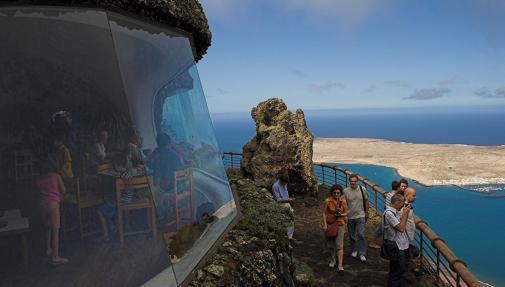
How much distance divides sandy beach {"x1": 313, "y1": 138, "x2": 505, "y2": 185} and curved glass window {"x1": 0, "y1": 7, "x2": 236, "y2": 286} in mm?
92123

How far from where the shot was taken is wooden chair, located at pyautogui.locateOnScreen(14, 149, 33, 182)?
373 cm

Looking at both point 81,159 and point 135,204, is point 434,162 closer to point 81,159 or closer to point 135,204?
point 135,204

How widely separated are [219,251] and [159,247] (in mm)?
1240

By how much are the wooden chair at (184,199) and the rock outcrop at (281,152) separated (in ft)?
32.8

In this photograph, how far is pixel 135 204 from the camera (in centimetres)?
420

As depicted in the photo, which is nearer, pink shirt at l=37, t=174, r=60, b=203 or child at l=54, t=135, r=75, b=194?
pink shirt at l=37, t=174, r=60, b=203

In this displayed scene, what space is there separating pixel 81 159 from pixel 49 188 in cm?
41

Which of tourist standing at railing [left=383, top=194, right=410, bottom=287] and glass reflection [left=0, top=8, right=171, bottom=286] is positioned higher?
glass reflection [left=0, top=8, right=171, bottom=286]

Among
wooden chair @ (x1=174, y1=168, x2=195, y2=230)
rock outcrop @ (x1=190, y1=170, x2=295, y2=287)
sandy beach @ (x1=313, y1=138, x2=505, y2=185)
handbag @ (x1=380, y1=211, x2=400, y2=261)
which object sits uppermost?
wooden chair @ (x1=174, y1=168, x2=195, y2=230)

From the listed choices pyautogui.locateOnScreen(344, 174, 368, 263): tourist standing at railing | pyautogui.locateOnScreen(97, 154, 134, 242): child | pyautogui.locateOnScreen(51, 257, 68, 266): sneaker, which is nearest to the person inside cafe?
pyautogui.locateOnScreen(97, 154, 134, 242): child

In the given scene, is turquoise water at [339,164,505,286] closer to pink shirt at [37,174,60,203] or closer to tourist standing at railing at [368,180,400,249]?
tourist standing at railing at [368,180,400,249]

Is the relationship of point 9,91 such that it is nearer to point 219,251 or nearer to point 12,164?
point 12,164

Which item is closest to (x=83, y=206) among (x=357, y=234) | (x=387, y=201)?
(x=387, y=201)

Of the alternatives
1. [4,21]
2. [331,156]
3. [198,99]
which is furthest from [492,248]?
[331,156]
